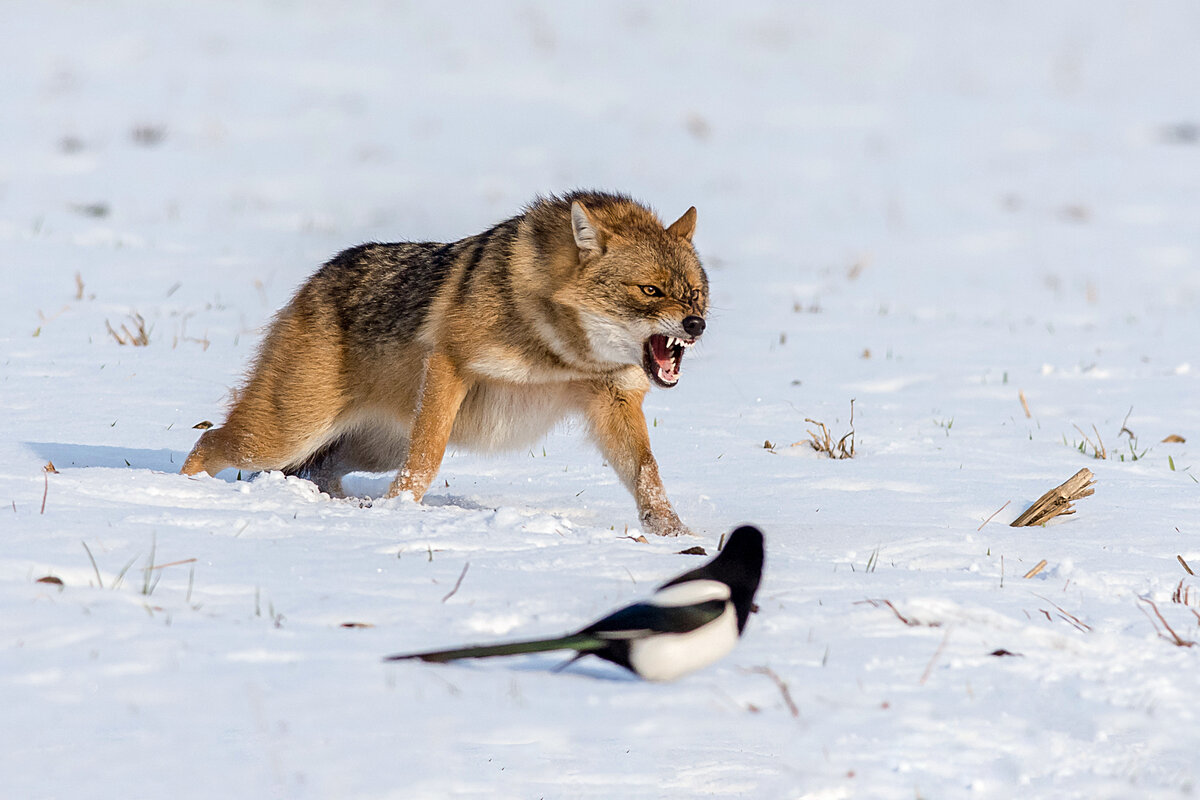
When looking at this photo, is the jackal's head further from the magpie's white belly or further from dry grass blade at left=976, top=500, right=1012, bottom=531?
the magpie's white belly

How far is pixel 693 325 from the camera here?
5.45 metres

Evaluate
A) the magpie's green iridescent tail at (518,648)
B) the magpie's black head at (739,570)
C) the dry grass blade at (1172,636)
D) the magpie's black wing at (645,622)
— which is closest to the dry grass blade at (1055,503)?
the dry grass blade at (1172,636)

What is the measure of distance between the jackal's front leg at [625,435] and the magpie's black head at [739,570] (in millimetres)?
1903

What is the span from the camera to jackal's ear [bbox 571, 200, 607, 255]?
5699 mm

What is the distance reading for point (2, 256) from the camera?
10.8m

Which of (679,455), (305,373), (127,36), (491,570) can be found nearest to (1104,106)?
(127,36)

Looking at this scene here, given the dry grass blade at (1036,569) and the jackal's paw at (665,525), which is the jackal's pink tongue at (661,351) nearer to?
the jackal's paw at (665,525)

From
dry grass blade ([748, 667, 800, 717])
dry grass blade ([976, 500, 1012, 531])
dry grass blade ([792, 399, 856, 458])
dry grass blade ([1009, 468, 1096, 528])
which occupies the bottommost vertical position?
dry grass blade ([792, 399, 856, 458])

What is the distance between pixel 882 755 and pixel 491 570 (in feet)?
5.10

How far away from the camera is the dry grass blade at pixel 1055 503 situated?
5.56 meters

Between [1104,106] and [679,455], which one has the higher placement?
[1104,106]

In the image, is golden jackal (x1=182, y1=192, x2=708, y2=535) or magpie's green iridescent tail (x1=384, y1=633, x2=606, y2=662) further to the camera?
golden jackal (x1=182, y1=192, x2=708, y2=535)


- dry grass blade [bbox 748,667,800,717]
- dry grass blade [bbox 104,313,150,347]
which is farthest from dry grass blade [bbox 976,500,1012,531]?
dry grass blade [bbox 104,313,150,347]

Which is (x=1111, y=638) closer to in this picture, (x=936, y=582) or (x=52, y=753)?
(x=936, y=582)
